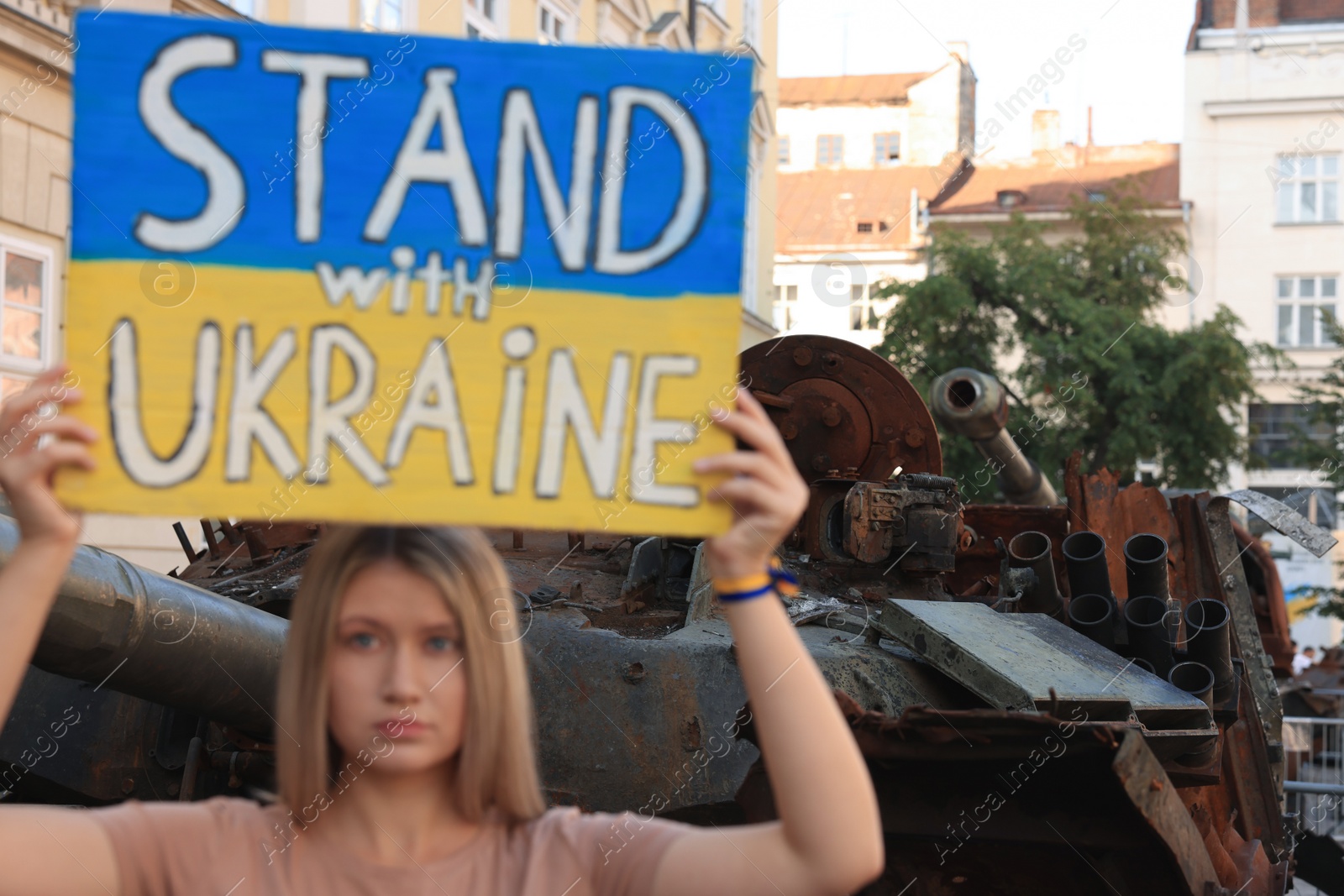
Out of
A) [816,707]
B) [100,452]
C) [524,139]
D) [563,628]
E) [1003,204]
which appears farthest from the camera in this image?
[1003,204]

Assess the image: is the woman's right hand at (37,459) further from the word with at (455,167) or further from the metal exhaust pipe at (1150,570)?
the metal exhaust pipe at (1150,570)

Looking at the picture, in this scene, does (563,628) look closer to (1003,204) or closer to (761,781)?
(761,781)

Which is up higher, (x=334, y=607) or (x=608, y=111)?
(x=608, y=111)

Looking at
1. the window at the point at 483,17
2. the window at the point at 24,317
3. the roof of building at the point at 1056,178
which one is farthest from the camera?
the roof of building at the point at 1056,178

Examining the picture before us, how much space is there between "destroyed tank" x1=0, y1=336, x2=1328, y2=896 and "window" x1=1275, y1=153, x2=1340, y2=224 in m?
27.2

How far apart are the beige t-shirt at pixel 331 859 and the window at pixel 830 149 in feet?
133

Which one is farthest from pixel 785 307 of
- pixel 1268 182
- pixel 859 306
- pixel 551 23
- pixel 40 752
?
pixel 40 752

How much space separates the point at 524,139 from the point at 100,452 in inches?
26.5

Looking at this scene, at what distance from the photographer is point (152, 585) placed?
375 centimetres

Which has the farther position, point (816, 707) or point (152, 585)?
point (152, 585)

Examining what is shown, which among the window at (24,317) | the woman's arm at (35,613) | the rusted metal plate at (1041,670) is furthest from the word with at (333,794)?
the window at (24,317)

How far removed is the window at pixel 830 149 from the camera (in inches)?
1634

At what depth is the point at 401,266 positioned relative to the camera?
2.07 metres

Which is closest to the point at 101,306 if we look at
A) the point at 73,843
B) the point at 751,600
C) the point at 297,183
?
the point at 297,183
